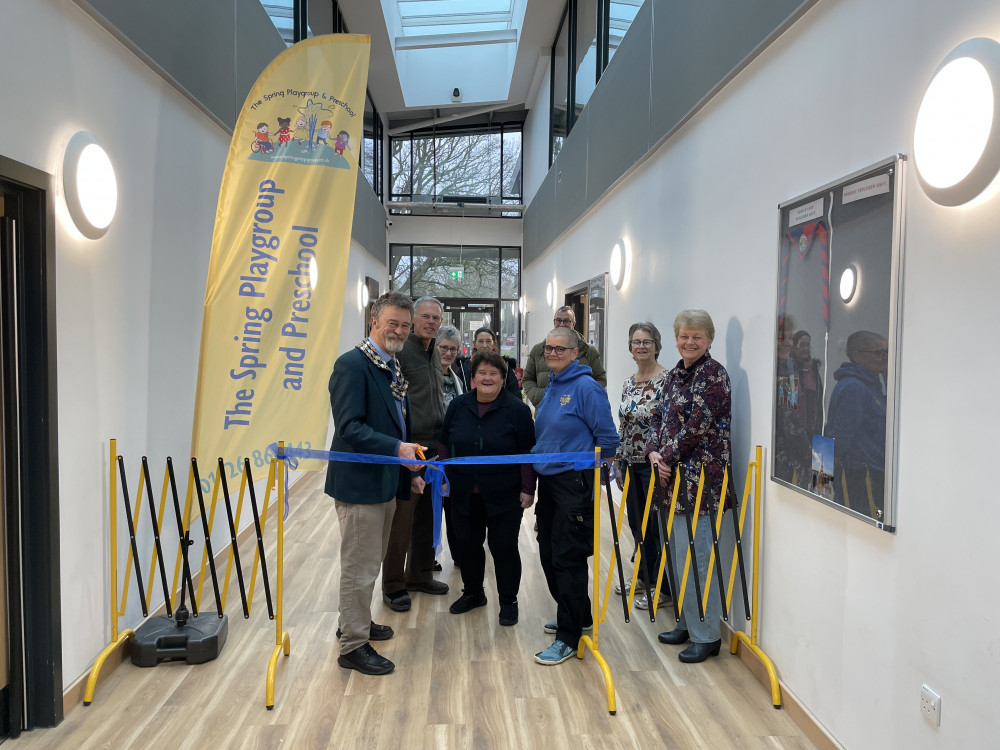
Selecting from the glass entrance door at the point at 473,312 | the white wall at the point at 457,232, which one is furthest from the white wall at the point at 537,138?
the glass entrance door at the point at 473,312

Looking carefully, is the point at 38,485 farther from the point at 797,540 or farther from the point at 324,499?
the point at 324,499

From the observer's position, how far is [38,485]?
8.18ft

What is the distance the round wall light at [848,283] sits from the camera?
231 cm

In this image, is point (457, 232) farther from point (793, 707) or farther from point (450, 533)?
point (793, 707)

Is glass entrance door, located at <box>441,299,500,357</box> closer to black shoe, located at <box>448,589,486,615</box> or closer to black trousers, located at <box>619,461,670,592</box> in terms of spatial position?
black trousers, located at <box>619,461,670,592</box>

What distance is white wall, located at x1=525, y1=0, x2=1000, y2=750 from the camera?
1.76 m

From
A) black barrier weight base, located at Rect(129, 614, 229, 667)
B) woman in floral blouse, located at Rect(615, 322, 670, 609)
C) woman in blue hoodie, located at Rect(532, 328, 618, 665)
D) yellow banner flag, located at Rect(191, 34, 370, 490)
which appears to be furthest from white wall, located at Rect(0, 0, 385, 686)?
woman in floral blouse, located at Rect(615, 322, 670, 609)

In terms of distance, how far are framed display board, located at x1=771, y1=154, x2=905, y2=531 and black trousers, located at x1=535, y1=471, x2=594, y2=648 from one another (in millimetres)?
865

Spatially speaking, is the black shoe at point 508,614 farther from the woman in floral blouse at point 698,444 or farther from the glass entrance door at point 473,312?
the glass entrance door at point 473,312

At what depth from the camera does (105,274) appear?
9.66 feet

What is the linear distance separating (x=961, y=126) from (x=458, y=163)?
13563 millimetres

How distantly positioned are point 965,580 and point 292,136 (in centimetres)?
358

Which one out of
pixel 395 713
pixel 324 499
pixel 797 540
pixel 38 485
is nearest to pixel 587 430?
pixel 797 540

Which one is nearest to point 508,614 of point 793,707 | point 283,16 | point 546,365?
point 793,707
